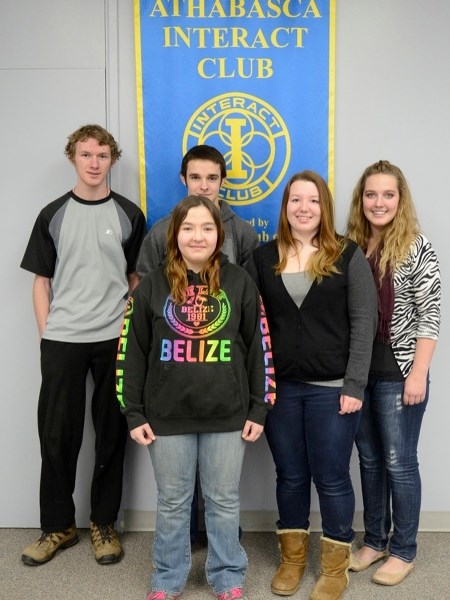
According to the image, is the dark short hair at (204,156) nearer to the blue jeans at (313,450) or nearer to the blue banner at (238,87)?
the blue banner at (238,87)

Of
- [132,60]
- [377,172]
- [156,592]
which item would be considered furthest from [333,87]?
[156,592]

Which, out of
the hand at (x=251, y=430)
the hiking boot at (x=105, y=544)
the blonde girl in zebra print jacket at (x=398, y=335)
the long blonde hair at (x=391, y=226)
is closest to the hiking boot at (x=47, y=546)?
the hiking boot at (x=105, y=544)

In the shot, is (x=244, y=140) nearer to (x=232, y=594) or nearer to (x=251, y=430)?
(x=251, y=430)

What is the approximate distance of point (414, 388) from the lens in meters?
2.06

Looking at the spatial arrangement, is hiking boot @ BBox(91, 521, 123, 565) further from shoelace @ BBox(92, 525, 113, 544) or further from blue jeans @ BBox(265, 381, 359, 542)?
blue jeans @ BBox(265, 381, 359, 542)

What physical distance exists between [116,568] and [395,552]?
3.39 ft

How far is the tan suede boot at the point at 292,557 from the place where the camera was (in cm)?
211

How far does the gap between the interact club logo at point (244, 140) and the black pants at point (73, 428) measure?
0.82 metres

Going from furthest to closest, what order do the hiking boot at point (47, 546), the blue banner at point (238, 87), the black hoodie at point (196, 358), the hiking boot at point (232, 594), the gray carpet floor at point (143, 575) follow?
the blue banner at point (238, 87) → the hiking boot at point (47, 546) → the gray carpet floor at point (143, 575) → the hiking boot at point (232, 594) → the black hoodie at point (196, 358)

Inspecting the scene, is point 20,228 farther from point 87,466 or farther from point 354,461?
point 354,461

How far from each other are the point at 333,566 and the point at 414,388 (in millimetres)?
664

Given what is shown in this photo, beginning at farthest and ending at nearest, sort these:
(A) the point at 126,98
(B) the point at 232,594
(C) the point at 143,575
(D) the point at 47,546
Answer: (A) the point at 126,98 → (D) the point at 47,546 → (C) the point at 143,575 → (B) the point at 232,594

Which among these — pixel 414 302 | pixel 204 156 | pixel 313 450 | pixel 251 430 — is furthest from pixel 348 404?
pixel 204 156

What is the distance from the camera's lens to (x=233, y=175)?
97.1 inches
